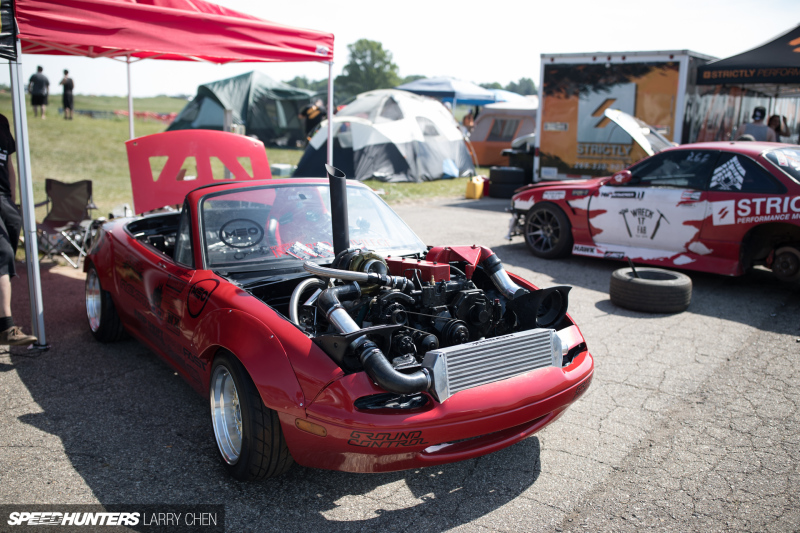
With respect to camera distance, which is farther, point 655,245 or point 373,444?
point 655,245

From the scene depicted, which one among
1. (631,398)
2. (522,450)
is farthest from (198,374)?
(631,398)

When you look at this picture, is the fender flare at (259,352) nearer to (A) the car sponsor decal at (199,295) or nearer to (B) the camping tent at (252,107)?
(A) the car sponsor decal at (199,295)

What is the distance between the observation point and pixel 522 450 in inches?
128

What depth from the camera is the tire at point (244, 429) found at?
266 centimetres

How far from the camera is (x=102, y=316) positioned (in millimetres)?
4672

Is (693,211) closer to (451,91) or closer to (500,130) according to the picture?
(500,130)

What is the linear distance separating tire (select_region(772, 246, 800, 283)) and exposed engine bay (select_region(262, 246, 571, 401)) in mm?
3938

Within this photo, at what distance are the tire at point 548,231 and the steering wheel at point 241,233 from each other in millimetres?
4815

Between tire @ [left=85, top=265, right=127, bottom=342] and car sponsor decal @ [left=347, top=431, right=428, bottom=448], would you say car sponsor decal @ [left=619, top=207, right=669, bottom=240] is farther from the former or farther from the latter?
tire @ [left=85, top=265, right=127, bottom=342]

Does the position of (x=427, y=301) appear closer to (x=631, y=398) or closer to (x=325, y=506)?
(x=325, y=506)

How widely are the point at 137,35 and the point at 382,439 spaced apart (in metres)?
4.71

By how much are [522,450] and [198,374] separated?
1.83 meters

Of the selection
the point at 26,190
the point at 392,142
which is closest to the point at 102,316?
the point at 26,190
